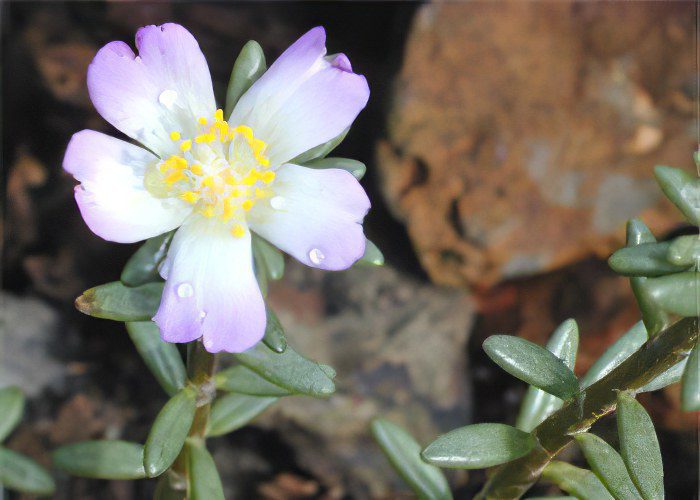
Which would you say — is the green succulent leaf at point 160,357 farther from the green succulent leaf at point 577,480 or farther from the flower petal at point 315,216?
the green succulent leaf at point 577,480

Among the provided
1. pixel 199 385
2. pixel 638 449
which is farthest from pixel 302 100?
pixel 638 449

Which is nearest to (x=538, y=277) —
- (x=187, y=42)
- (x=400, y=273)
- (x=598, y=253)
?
(x=598, y=253)

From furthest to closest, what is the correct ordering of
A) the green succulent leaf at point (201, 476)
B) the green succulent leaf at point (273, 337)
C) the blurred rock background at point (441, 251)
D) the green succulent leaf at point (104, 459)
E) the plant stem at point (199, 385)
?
1. the blurred rock background at point (441, 251)
2. the green succulent leaf at point (104, 459)
3. the green succulent leaf at point (201, 476)
4. the plant stem at point (199, 385)
5. the green succulent leaf at point (273, 337)

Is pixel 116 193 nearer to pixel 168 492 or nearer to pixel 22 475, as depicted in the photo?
pixel 168 492

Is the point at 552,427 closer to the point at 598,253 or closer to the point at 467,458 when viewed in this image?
the point at 467,458

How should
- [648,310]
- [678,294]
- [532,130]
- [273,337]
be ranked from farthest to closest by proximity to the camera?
[532,130] → [273,337] → [648,310] → [678,294]

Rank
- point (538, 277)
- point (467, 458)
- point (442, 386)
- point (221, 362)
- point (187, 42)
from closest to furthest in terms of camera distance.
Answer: point (187, 42) < point (467, 458) < point (221, 362) < point (442, 386) < point (538, 277)

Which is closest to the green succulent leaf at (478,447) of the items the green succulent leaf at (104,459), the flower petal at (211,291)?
the flower petal at (211,291)
